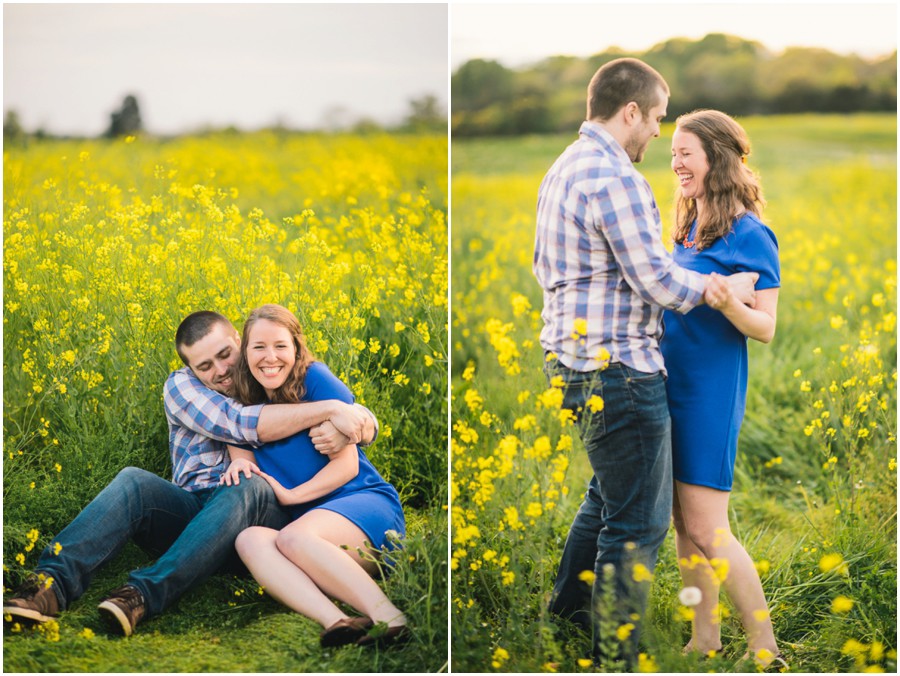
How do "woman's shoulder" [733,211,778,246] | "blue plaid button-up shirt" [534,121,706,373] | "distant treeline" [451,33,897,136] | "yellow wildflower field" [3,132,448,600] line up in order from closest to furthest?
1. "blue plaid button-up shirt" [534,121,706,373]
2. "woman's shoulder" [733,211,778,246]
3. "yellow wildflower field" [3,132,448,600]
4. "distant treeline" [451,33,897,136]

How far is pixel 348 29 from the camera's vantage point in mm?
3059

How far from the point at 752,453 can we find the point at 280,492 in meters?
2.24

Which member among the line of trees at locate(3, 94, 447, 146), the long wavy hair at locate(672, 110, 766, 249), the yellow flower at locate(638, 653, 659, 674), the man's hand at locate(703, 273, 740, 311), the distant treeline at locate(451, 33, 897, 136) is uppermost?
the distant treeline at locate(451, 33, 897, 136)

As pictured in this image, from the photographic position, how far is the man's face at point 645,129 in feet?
7.94

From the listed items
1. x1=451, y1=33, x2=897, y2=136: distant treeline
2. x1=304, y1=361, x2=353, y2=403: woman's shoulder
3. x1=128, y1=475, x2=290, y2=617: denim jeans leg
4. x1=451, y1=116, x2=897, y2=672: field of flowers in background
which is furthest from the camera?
x1=451, y1=33, x2=897, y2=136: distant treeline

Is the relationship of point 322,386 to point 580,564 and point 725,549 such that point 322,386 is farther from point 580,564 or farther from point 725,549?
point 725,549

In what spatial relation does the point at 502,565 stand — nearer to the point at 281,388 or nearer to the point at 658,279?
the point at 281,388

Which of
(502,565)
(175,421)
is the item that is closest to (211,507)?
(175,421)

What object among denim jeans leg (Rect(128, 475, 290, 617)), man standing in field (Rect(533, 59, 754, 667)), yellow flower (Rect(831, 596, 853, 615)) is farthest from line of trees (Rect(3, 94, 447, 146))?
yellow flower (Rect(831, 596, 853, 615))

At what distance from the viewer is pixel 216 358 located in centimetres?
286

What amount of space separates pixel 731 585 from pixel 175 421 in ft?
5.63

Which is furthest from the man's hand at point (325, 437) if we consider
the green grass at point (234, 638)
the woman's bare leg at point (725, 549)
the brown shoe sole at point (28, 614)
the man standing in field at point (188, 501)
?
the woman's bare leg at point (725, 549)

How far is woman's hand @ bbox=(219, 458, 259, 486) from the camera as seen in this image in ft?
8.93

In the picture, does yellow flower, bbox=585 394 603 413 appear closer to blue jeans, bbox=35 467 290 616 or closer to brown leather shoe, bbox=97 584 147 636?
blue jeans, bbox=35 467 290 616
